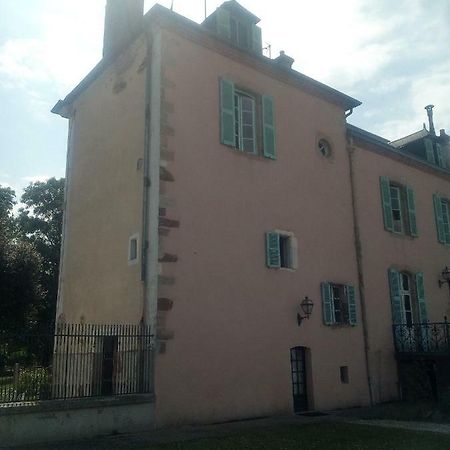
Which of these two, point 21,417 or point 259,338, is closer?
point 21,417

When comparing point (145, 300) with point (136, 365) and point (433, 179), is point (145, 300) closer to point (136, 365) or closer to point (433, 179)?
point (136, 365)

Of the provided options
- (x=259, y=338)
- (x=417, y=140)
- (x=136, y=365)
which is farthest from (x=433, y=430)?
(x=417, y=140)

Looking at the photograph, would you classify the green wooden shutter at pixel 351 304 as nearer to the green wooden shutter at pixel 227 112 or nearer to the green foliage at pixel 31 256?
the green wooden shutter at pixel 227 112

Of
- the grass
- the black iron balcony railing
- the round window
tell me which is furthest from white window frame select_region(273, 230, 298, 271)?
the black iron balcony railing

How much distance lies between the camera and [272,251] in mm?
12250

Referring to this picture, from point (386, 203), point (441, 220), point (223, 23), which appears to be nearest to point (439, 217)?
point (441, 220)

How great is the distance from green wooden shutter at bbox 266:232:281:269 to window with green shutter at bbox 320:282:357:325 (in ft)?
5.72

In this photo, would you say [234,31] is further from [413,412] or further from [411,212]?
[413,412]

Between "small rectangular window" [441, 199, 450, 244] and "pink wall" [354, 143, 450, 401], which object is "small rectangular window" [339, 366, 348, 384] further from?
"small rectangular window" [441, 199, 450, 244]

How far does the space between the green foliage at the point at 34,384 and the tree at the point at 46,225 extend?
54.8 ft

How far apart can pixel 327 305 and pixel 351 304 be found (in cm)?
104

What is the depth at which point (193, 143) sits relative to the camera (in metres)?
11.4

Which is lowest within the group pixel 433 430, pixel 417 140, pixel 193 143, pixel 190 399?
pixel 433 430

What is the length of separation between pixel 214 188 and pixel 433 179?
1071 centimetres
